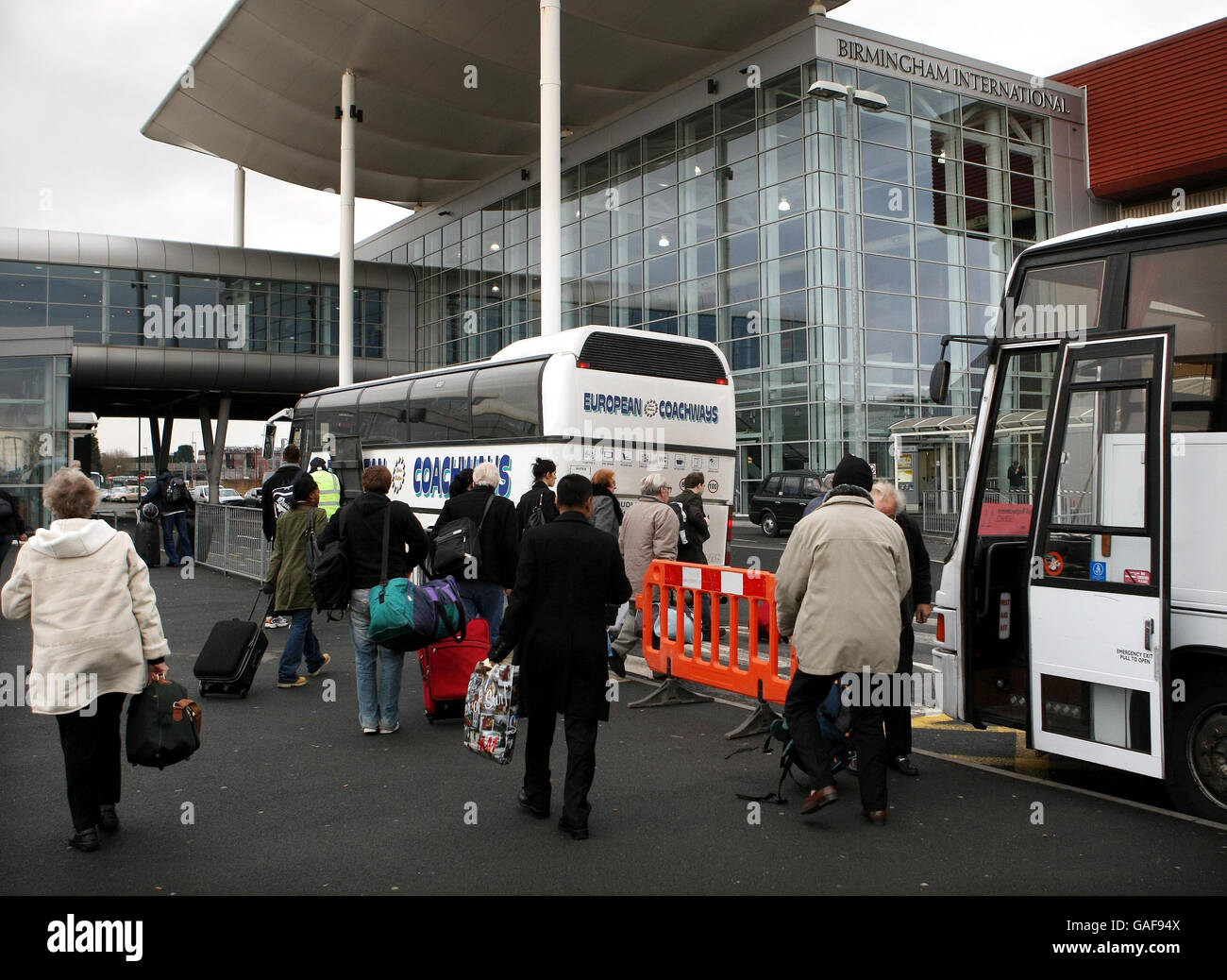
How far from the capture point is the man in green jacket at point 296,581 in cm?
845

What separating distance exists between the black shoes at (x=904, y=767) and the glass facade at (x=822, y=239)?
2196 cm

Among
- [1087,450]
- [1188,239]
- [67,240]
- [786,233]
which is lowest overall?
[1087,450]

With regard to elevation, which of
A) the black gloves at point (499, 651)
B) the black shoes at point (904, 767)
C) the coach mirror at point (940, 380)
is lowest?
the black shoes at point (904, 767)

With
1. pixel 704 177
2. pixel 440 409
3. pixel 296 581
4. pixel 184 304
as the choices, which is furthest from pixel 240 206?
pixel 296 581

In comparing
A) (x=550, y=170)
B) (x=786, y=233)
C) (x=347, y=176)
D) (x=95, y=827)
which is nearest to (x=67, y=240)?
(x=347, y=176)

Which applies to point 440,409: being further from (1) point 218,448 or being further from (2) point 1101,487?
(1) point 218,448

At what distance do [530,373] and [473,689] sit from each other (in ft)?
24.4

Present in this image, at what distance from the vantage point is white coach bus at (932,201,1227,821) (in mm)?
4961

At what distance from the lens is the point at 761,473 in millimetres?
29766

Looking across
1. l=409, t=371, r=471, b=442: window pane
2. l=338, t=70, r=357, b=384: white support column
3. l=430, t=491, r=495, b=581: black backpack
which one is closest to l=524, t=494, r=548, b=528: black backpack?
l=430, t=491, r=495, b=581: black backpack

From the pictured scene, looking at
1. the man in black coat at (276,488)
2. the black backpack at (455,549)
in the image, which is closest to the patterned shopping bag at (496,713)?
the black backpack at (455,549)

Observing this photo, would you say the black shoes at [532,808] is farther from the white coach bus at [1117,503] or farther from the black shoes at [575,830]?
the white coach bus at [1117,503]

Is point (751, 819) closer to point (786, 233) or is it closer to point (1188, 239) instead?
point (1188, 239)

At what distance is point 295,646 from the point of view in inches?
332
